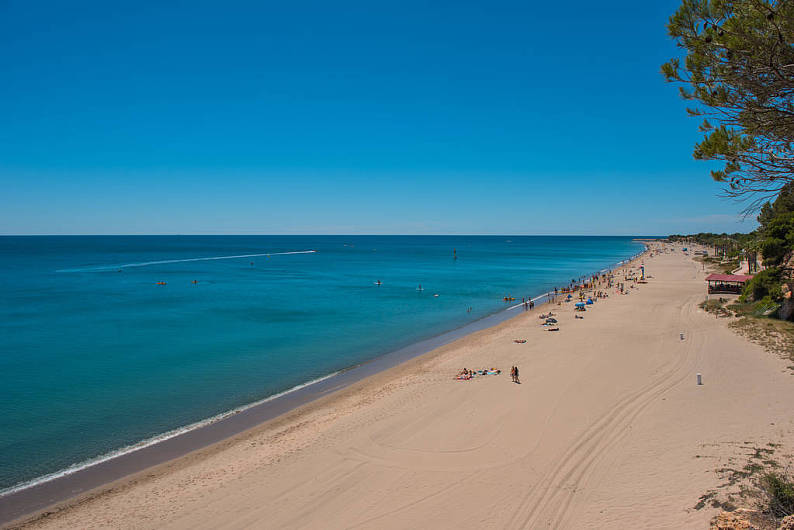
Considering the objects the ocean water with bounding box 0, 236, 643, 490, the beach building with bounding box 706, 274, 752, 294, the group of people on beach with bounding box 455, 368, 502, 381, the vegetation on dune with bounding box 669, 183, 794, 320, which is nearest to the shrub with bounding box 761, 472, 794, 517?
the group of people on beach with bounding box 455, 368, 502, 381

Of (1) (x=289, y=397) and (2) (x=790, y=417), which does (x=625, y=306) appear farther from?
(1) (x=289, y=397)

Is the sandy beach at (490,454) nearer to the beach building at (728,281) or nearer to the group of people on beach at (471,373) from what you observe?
the group of people on beach at (471,373)

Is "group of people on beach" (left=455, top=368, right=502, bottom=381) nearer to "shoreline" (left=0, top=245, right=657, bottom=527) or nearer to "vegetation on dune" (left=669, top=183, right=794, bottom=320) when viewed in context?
"shoreline" (left=0, top=245, right=657, bottom=527)

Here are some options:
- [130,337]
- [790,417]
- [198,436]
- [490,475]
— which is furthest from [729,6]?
[130,337]

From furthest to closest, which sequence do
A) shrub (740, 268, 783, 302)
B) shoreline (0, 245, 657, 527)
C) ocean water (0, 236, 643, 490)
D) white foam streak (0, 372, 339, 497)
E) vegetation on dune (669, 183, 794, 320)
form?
shrub (740, 268, 783, 302) < vegetation on dune (669, 183, 794, 320) < ocean water (0, 236, 643, 490) < white foam streak (0, 372, 339, 497) < shoreline (0, 245, 657, 527)

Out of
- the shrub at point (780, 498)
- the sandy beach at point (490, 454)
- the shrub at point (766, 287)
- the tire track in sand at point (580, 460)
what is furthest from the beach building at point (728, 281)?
the shrub at point (780, 498)

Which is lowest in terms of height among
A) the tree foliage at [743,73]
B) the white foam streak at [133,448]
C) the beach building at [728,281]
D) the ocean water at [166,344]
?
the white foam streak at [133,448]
